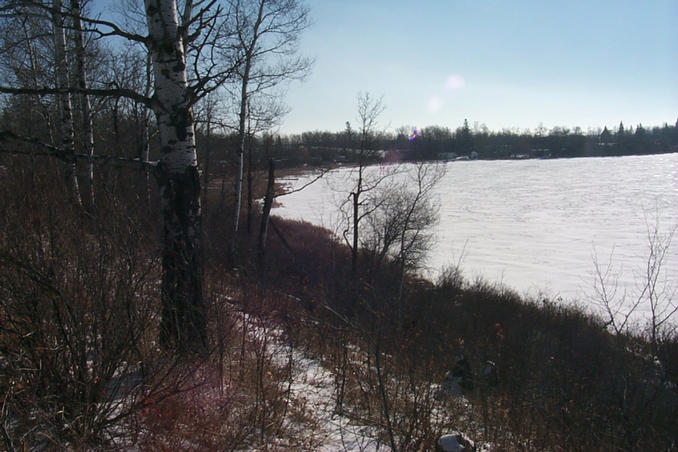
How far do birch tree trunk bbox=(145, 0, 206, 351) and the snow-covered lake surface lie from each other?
49.6ft

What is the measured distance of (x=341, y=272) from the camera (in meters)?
18.2

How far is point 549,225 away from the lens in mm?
28859

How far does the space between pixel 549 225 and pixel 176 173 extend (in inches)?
1190

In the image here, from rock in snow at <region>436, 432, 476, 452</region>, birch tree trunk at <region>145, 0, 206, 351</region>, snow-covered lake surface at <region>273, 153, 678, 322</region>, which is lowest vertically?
snow-covered lake surface at <region>273, 153, 678, 322</region>

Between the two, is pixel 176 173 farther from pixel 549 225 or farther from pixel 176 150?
pixel 549 225

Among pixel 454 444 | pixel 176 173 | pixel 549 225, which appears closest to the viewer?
pixel 454 444

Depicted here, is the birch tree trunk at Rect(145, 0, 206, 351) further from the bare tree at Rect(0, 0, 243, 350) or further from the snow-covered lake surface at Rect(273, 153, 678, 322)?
the snow-covered lake surface at Rect(273, 153, 678, 322)

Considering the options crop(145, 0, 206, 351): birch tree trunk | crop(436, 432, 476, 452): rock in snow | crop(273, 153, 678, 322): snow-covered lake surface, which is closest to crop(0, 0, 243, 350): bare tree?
crop(145, 0, 206, 351): birch tree trunk

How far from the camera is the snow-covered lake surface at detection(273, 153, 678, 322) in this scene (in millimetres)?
19109

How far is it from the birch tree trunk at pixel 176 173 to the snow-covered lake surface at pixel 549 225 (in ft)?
49.6

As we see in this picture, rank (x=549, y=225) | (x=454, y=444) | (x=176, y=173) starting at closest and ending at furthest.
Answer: (x=454, y=444) → (x=176, y=173) → (x=549, y=225)

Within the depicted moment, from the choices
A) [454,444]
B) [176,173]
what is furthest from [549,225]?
[176,173]

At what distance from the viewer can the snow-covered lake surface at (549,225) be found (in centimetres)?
1911

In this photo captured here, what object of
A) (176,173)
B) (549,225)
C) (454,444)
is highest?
(176,173)
